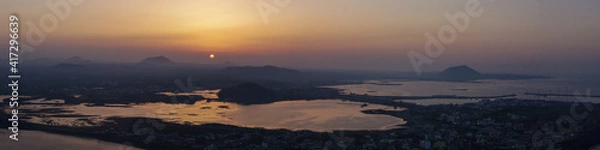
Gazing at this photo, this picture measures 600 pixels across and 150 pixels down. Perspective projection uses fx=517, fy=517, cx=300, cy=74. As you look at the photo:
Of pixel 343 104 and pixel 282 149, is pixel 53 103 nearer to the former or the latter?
pixel 343 104

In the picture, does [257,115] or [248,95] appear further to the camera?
[248,95]

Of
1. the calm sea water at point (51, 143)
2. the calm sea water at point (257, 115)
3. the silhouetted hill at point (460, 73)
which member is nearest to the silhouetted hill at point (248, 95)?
the calm sea water at point (257, 115)

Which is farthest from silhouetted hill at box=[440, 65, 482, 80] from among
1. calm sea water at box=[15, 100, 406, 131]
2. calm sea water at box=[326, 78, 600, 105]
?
calm sea water at box=[15, 100, 406, 131]

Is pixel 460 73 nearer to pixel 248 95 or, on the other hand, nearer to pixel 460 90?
pixel 460 90

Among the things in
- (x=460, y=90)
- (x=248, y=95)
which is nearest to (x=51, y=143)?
(x=248, y=95)

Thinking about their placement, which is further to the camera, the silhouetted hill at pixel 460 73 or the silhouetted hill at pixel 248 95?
the silhouetted hill at pixel 460 73

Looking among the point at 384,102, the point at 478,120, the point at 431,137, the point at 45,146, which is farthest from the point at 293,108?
the point at 45,146

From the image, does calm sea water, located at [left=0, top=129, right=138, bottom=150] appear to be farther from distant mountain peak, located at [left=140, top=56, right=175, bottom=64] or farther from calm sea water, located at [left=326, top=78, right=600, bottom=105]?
distant mountain peak, located at [left=140, top=56, right=175, bottom=64]

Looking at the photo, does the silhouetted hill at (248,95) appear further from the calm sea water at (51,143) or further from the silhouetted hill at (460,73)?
the silhouetted hill at (460,73)
